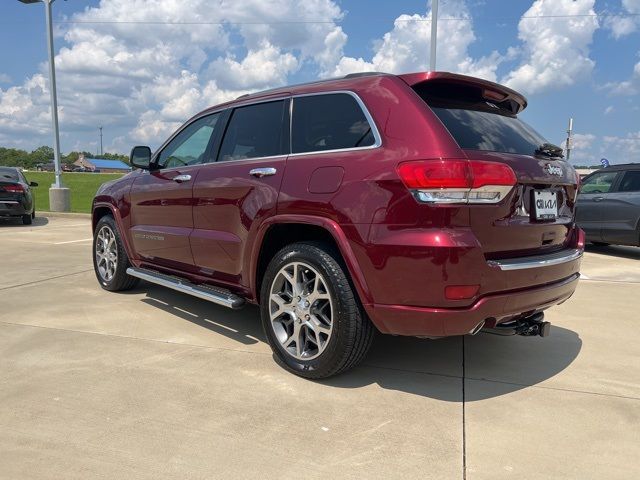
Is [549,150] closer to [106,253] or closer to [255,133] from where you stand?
[255,133]

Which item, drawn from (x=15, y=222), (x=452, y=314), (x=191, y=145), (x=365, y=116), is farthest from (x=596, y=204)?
(x=15, y=222)

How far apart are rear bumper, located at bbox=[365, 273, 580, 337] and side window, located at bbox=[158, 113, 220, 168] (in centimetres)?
218

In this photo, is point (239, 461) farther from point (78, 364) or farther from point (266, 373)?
point (78, 364)

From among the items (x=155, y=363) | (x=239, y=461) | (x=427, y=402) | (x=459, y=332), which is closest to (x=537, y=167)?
(x=459, y=332)

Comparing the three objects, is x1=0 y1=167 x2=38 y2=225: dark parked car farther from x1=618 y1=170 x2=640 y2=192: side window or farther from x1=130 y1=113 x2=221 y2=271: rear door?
x1=618 y1=170 x2=640 y2=192: side window

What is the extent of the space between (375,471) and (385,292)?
36.2 inches

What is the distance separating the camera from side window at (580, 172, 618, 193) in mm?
9680

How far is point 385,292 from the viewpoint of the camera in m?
2.89

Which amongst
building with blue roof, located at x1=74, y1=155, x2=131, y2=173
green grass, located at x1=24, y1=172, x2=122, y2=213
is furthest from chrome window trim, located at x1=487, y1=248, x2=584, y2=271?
building with blue roof, located at x1=74, y1=155, x2=131, y2=173

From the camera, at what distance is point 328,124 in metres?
3.37

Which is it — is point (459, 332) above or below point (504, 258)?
below

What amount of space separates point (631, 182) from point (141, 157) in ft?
27.6

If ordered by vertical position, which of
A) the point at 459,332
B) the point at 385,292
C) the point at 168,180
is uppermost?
the point at 168,180

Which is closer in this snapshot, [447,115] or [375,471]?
[375,471]
